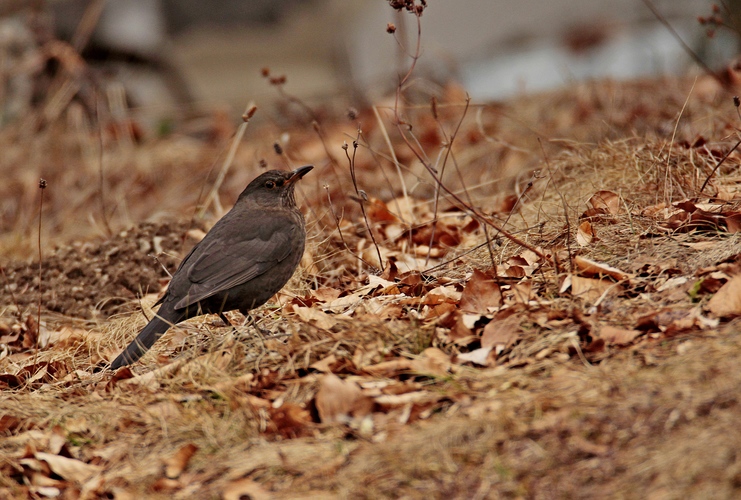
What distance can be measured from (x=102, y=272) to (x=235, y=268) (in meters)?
1.53

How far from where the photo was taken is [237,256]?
4.21 meters

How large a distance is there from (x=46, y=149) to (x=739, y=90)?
6609 millimetres

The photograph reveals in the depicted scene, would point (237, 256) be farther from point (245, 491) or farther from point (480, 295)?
point (245, 491)

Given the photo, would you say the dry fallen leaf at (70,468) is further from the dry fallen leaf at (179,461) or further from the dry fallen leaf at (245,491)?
the dry fallen leaf at (245,491)

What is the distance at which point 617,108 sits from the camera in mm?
7086

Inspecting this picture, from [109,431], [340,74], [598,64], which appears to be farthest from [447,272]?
[340,74]

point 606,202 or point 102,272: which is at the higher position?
point 606,202

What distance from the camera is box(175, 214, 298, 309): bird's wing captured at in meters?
4.05

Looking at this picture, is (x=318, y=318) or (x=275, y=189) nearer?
(x=318, y=318)

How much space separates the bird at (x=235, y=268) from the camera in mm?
3963

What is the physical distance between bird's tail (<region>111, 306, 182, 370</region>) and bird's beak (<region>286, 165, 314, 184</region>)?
1.19 metres

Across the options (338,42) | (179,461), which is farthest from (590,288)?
(338,42)

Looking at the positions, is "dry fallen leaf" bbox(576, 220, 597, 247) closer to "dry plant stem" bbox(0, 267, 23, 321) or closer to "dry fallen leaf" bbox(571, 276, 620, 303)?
"dry fallen leaf" bbox(571, 276, 620, 303)

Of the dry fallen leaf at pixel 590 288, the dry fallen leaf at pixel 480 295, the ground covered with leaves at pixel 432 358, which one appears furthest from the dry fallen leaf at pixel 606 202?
the dry fallen leaf at pixel 480 295
